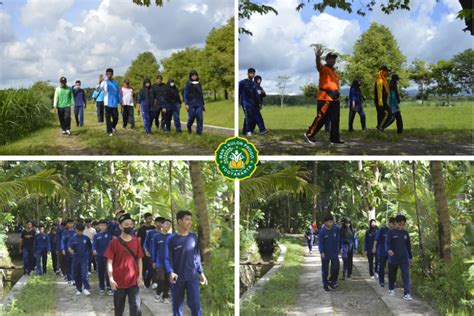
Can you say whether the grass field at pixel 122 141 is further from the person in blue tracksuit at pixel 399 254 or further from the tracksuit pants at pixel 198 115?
the person in blue tracksuit at pixel 399 254

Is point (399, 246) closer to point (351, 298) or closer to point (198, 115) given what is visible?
point (351, 298)

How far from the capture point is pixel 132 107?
8.73 metres

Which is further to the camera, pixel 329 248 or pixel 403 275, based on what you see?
pixel 329 248

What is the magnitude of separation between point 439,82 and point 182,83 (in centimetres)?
333

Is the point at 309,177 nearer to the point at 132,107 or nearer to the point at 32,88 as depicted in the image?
the point at 132,107

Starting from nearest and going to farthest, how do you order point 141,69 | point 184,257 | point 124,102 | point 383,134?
1. point 184,257
2. point 383,134
3. point 124,102
4. point 141,69

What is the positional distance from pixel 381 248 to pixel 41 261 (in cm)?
389

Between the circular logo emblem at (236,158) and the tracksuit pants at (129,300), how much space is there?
159 centimetres

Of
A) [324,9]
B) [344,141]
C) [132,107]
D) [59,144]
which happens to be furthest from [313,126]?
[59,144]

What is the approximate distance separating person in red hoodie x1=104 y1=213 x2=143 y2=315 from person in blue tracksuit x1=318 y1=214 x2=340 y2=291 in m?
2.07

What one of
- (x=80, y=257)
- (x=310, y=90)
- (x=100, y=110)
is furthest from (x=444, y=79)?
(x=80, y=257)

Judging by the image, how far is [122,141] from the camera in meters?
8.45

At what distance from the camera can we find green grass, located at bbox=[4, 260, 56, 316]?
760cm

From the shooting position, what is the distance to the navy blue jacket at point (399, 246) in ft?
24.8
